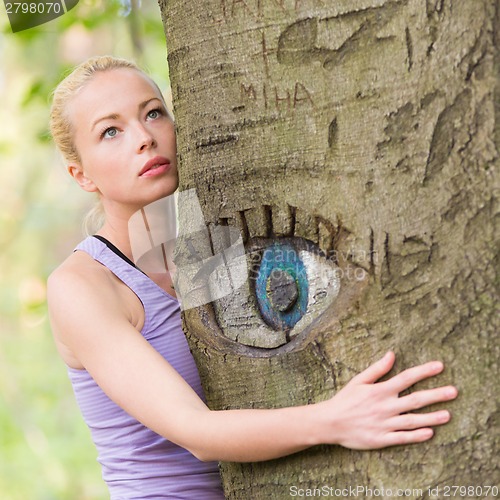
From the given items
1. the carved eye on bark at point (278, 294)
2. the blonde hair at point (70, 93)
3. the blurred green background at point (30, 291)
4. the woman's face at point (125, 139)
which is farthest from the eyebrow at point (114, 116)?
the blurred green background at point (30, 291)

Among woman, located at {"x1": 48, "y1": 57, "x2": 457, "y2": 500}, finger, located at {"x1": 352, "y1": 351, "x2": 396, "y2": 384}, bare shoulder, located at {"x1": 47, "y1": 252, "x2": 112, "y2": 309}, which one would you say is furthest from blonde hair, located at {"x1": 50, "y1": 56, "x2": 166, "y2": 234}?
finger, located at {"x1": 352, "y1": 351, "x2": 396, "y2": 384}

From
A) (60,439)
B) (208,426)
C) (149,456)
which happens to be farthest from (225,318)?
(60,439)

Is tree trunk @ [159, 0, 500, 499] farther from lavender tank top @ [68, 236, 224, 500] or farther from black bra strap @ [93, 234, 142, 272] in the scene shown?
black bra strap @ [93, 234, 142, 272]

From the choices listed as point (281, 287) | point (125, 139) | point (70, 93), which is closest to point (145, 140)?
point (125, 139)

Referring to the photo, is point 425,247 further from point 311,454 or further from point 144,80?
point 144,80

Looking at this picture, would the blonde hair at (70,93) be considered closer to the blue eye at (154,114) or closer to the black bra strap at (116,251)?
the blue eye at (154,114)

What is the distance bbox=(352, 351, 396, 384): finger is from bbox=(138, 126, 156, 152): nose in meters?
0.71

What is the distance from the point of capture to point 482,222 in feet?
4.51

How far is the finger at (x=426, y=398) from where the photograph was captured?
4.45ft

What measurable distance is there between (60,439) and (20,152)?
2.21 m

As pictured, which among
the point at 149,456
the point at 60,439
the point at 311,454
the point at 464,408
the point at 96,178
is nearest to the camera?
the point at 464,408

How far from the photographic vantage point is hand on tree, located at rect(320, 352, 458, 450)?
1.36m

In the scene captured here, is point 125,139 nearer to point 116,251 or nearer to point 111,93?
point 111,93

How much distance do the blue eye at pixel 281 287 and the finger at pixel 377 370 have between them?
184 millimetres
